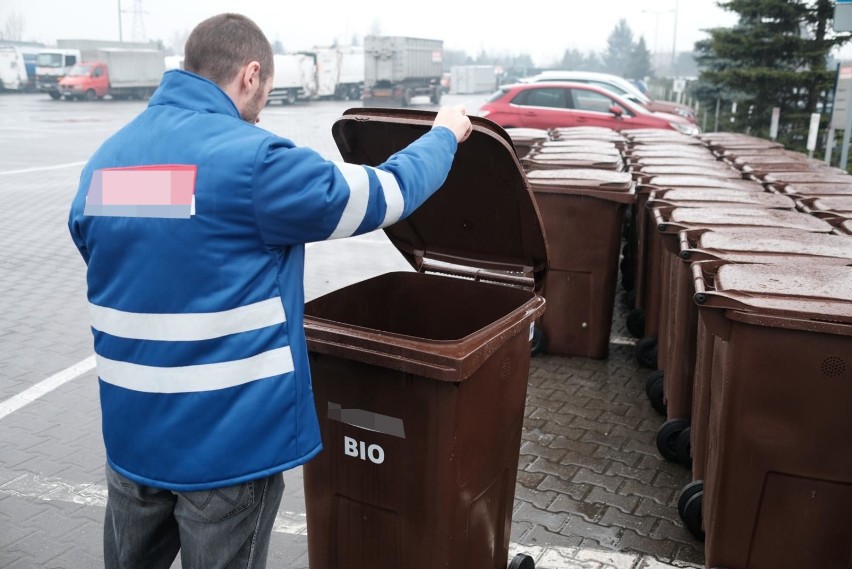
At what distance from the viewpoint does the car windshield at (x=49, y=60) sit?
129ft

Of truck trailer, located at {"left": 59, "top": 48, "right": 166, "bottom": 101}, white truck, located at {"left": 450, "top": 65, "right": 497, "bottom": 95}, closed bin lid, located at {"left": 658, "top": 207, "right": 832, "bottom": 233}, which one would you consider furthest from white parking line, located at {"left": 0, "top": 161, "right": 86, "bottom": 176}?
white truck, located at {"left": 450, "top": 65, "right": 497, "bottom": 95}

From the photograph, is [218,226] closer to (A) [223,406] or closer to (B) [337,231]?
(B) [337,231]

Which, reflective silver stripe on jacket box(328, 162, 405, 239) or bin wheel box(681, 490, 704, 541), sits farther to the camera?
bin wheel box(681, 490, 704, 541)

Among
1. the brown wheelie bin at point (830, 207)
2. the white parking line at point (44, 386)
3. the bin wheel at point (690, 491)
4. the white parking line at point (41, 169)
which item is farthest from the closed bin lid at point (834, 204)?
the white parking line at point (41, 169)

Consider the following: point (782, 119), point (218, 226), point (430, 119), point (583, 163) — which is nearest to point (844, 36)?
point (782, 119)

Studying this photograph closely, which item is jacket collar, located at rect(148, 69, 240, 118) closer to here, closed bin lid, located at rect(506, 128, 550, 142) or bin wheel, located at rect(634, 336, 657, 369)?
bin wheel, located at rect(634, 336, 657, 369)

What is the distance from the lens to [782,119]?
16016mm

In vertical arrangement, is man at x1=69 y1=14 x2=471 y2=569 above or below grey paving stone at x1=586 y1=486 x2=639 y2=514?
above

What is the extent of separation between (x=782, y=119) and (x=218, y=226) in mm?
16280

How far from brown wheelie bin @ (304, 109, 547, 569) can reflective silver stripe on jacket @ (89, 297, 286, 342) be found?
0.48 metres

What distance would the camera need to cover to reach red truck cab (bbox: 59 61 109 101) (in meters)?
37.6

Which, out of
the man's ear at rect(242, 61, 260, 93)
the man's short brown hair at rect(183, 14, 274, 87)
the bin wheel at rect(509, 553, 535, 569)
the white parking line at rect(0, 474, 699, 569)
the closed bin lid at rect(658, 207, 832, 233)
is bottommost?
the white parking line at rect(0, 474, 699, 569)

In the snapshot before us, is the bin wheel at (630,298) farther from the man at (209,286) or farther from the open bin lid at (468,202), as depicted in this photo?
the man at (209,286)

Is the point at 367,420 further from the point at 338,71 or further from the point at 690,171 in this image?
the point at 338,71
